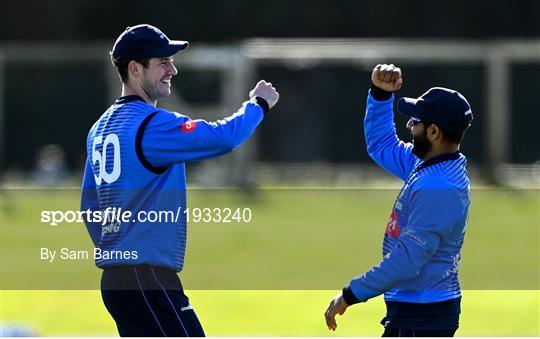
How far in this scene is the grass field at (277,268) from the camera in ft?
40.1

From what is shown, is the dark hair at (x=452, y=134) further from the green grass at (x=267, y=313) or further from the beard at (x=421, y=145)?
the green grass at (x=267, y=313)

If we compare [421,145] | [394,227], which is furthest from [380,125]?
[394,227]

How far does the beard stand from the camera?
5238 mm

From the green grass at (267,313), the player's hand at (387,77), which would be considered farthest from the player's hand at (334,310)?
the green grass at (267,313)

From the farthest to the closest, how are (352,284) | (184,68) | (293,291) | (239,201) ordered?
1. (184,68)
2. (239,201)
3. (293,291)
4. (352,284)

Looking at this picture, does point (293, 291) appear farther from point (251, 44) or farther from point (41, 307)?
point (251, 44)

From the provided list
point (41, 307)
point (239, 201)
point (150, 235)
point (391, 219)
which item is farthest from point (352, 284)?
point (239, 201)

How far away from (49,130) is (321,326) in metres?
A: 26.9

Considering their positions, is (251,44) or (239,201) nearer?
(239,201)

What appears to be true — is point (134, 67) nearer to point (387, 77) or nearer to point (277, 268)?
point (387, 77)

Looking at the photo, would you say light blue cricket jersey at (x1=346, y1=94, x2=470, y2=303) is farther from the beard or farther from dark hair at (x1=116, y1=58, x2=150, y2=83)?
dark hair at (x1=116, y1=58, x2=150, y2=83)

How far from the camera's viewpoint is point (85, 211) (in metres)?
5.60

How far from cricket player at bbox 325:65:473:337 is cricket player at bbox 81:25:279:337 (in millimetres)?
666

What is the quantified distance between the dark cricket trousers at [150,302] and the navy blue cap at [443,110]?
119 cm
